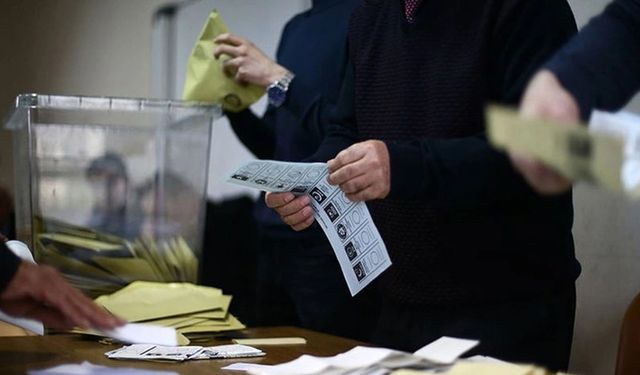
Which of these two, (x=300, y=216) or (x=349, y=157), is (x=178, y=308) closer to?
(x=300, y=216)

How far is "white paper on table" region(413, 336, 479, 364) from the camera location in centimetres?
92

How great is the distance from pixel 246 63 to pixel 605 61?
905 millimetres

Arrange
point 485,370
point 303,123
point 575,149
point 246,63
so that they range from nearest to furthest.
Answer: point 575,149
point 485,370
point 303,123
point 246,63

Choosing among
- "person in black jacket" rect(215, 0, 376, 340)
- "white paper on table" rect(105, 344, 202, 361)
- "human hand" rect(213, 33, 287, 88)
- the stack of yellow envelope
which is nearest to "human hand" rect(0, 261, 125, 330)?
"white paper on table" rect(105, 344, 202, 361)

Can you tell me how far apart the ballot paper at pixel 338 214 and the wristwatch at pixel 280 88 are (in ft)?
1.19

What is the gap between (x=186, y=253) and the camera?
1.68m

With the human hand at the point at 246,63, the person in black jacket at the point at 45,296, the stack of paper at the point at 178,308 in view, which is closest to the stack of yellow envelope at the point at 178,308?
the stack of paper at the point at 178,308

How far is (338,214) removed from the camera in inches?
45.4

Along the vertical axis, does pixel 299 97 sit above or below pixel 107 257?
above

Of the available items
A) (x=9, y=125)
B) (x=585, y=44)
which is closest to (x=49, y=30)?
(x=9, y=125)

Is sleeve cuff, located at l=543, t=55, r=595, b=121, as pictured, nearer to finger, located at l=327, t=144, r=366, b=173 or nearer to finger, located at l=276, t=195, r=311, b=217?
finger, located at l=327, t=144, r=366, b=173

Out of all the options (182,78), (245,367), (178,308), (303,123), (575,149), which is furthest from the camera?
(182,78)

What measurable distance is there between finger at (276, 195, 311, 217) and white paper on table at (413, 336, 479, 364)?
256 millimetres

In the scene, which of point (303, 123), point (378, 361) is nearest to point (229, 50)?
point (303, 123)
